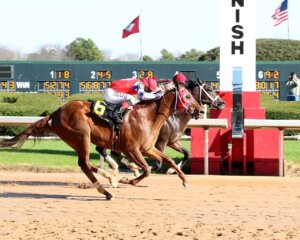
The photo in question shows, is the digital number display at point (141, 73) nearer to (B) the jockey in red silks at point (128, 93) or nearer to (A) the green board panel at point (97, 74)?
(A) the green board panel at point (97, 74)

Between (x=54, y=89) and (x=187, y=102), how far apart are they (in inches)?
481

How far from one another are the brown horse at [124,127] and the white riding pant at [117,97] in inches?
4.4

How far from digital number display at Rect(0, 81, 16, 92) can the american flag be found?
978 centimetres

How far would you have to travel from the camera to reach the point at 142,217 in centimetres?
827

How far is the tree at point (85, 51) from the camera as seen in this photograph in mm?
60975

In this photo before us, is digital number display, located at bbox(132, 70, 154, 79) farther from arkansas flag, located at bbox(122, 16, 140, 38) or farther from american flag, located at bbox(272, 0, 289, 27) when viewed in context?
american flag, located at bbox(272, 0, 289, 27)

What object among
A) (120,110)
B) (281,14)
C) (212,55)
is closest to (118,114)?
(120,110)

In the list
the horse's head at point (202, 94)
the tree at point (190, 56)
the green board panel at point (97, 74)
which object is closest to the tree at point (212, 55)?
the tree at point (190, 56)

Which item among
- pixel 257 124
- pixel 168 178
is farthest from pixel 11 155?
pixel 257 124

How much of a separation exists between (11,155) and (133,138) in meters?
5.76

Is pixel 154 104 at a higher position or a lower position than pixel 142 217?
higher

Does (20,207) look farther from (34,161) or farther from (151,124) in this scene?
(34,161)

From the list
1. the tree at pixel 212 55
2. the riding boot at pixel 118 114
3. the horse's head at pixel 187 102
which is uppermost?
the tree at pixel 212 55

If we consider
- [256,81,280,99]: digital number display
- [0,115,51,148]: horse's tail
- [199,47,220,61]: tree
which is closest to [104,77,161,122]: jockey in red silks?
[0,115,51,148]: horse's tail
